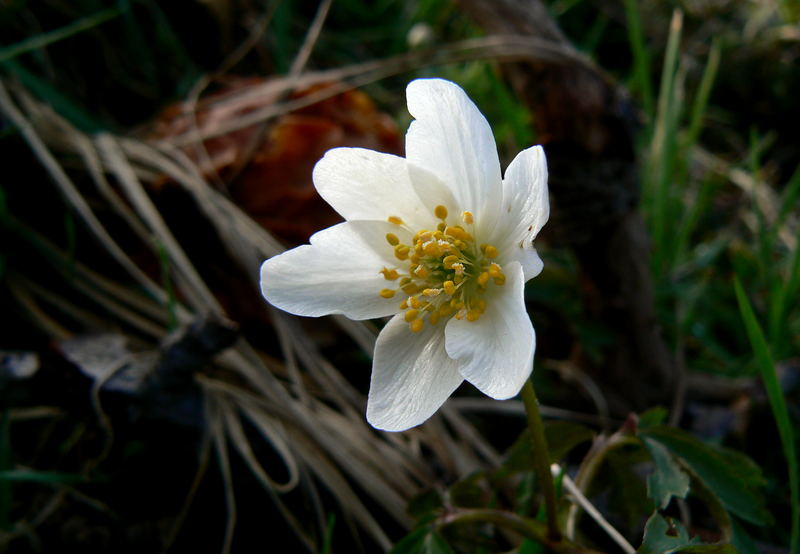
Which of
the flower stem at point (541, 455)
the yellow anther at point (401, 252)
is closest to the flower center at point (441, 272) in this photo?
the yellow anther at point (401, 252)

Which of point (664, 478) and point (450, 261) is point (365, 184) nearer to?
point (450, 261)

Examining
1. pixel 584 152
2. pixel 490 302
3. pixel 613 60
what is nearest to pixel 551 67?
pixel 584 152

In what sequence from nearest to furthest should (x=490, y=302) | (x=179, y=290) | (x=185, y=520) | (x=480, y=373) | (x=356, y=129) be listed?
1. (x=480, y=373)
2. (x=490, y=302)
3. (x=185, y=520)
4. (x=179, y=290)
5. (x=356, y=129)

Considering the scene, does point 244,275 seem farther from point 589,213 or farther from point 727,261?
point 727,261

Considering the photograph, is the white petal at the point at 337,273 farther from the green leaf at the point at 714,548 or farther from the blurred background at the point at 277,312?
the green leaf at the point at 714,548

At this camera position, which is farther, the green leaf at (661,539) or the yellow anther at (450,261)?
the yellow anther at (450,261)

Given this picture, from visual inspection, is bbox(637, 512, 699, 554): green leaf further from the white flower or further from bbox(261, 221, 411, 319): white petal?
bbox(261, 221, 411, 319): white petal

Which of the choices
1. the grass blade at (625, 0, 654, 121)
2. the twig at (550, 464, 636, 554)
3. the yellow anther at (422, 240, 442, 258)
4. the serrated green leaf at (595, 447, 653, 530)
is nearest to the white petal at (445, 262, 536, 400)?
the yellow anther at (422, 240, 442, 258)
